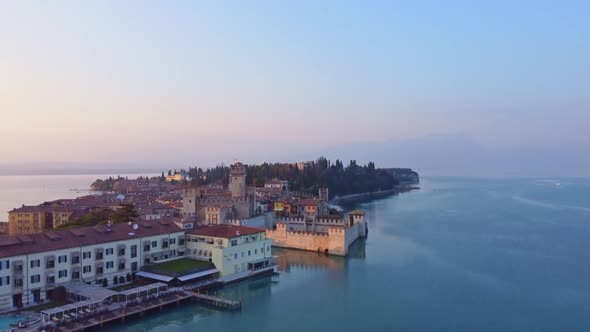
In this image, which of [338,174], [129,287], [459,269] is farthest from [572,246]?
[338,174]

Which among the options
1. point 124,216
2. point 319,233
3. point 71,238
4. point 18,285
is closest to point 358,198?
point 319,233

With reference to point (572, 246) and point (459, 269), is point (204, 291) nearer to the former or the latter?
point (459, 269)

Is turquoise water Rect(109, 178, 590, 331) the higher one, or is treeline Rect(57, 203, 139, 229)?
treeline Rect(57, 203, 139, 229)

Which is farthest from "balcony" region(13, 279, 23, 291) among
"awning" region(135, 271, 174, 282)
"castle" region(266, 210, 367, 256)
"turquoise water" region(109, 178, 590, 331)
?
"castle" region(266, 210, 367, 256)

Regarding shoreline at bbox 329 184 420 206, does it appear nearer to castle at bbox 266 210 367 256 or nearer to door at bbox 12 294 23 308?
castle at bbox 266 210 367 256

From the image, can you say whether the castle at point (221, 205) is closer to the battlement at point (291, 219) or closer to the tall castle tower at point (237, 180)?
the tall castle tower at point (237, 180)

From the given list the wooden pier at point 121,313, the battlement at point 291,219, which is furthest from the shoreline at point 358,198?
the wooden pier at point 121,313

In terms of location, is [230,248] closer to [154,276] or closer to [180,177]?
[154,276]
